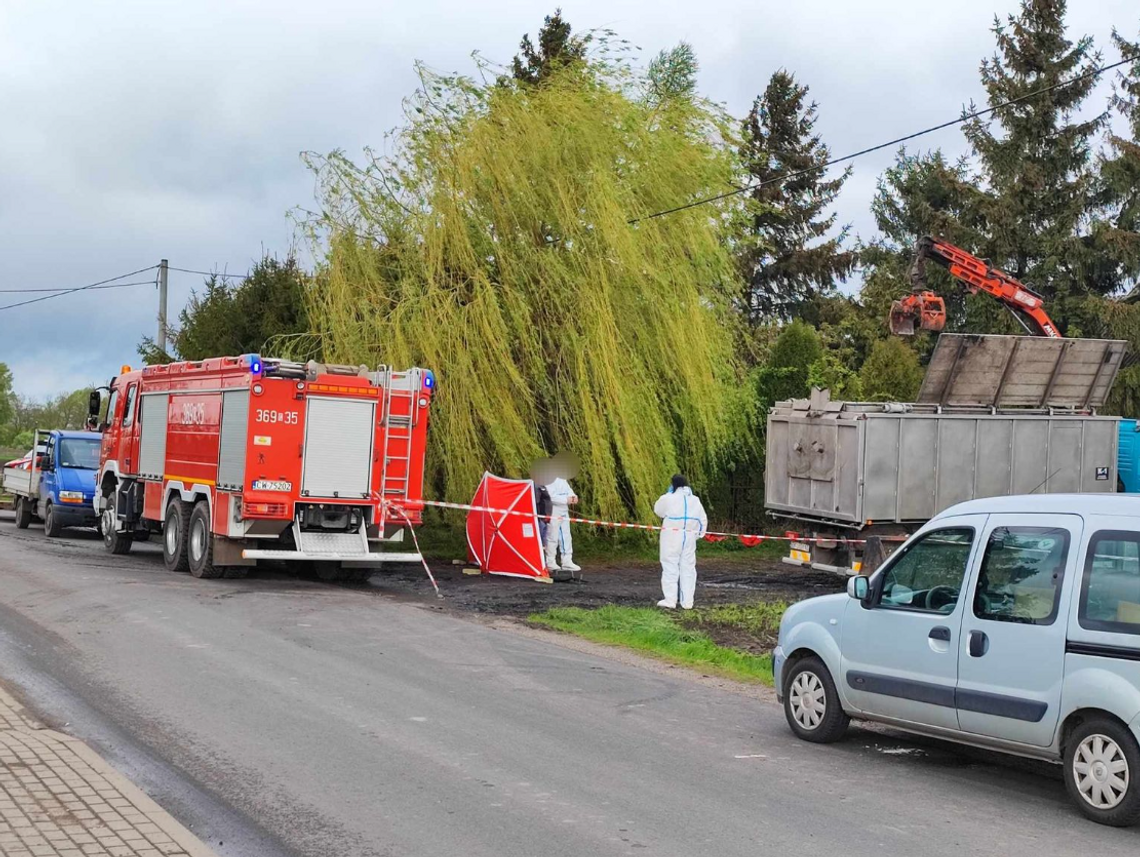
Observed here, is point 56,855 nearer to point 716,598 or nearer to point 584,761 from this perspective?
point 584,761

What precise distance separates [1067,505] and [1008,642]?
32.9 inches

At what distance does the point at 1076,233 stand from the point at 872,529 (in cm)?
2743

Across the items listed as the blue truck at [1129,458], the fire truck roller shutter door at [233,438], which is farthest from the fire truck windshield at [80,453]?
the blue truck at [1129,458]

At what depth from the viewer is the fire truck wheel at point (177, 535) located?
17969 millimetres

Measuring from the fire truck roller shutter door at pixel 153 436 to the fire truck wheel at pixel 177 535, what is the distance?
35.5 inches

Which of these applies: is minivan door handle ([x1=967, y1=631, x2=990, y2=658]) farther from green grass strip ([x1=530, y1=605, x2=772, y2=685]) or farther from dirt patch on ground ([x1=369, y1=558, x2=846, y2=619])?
dirt patch on ground ([x1=369, y1=558, x2=846, y2=619])

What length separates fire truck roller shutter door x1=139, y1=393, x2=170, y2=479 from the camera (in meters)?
19.3

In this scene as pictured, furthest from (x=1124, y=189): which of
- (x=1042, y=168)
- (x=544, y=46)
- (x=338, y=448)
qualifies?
(x=338, y=448)

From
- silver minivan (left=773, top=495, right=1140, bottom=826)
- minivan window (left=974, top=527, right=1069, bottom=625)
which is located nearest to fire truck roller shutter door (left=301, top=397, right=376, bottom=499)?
silver minivan (left=773, top=495, right=1140, bottom=826)

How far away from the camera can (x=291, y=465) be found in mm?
16781

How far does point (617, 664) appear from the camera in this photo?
1164 centimetres

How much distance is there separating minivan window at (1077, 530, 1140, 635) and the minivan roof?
0.15m

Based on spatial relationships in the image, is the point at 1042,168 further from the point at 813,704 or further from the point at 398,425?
the point at 813,704

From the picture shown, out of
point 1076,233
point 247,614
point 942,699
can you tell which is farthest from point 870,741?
point 1076,233
